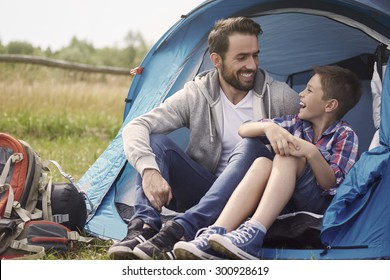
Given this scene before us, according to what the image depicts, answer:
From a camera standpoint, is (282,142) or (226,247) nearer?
(226,247)

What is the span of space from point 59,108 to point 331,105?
5.28 m

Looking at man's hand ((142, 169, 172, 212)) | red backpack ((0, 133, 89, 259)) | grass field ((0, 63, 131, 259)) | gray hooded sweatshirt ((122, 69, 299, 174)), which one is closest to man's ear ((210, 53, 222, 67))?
gray hooded sweatshirt ((122, 69, 299, 174))

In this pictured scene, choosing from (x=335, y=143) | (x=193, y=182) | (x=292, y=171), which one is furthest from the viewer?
(x=193, y=182)

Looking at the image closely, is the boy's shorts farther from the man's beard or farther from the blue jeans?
the man's beard

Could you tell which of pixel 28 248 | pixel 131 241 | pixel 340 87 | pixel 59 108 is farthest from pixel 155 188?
pixel 59 108

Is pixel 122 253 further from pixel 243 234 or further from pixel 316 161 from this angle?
pixel 316 161

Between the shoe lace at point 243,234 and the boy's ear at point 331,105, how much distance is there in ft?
2.73

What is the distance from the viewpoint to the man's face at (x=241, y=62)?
3881 millimetres

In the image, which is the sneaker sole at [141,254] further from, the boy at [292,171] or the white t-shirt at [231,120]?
the white t-shirt at [231,120]

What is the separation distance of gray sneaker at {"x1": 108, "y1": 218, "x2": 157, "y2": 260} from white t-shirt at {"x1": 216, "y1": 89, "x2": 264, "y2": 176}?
67cm

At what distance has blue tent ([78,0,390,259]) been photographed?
416cm

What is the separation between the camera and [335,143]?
364 cm

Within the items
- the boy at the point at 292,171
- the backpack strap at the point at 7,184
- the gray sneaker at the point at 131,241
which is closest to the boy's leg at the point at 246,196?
the boy at the point at 292,171
